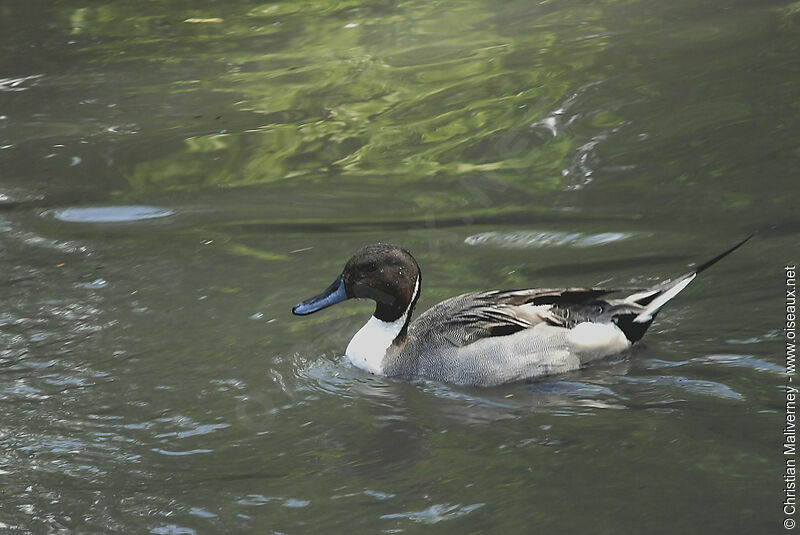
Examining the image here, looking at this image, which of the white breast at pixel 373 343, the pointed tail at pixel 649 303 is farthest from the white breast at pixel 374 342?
the pointed tail at pixel 649 303

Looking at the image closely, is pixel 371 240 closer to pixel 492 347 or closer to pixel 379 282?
pixel 379 282

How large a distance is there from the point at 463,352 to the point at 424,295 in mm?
1262

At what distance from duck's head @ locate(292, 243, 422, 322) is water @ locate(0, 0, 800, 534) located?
39 centimetres

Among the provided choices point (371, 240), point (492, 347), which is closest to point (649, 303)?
point (492, 347)

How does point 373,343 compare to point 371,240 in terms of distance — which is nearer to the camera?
point 373,343

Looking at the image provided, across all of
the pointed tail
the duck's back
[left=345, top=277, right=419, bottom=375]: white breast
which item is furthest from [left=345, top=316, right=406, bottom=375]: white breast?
the pointed tail

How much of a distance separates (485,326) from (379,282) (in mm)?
747

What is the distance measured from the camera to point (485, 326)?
6.75m

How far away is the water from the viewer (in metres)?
5.60

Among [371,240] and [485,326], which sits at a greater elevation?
[485,326]

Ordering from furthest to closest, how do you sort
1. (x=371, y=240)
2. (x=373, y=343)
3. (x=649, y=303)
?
(x=371, y=240), (x=373, y=343), (x=649, y=303)

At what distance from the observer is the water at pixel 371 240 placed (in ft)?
18.4

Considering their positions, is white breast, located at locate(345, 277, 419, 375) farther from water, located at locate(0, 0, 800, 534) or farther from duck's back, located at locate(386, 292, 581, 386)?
duck's back, located at locate(386, 292, 581, 386)

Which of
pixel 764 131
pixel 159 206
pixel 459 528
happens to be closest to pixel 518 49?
pixel 764 131
